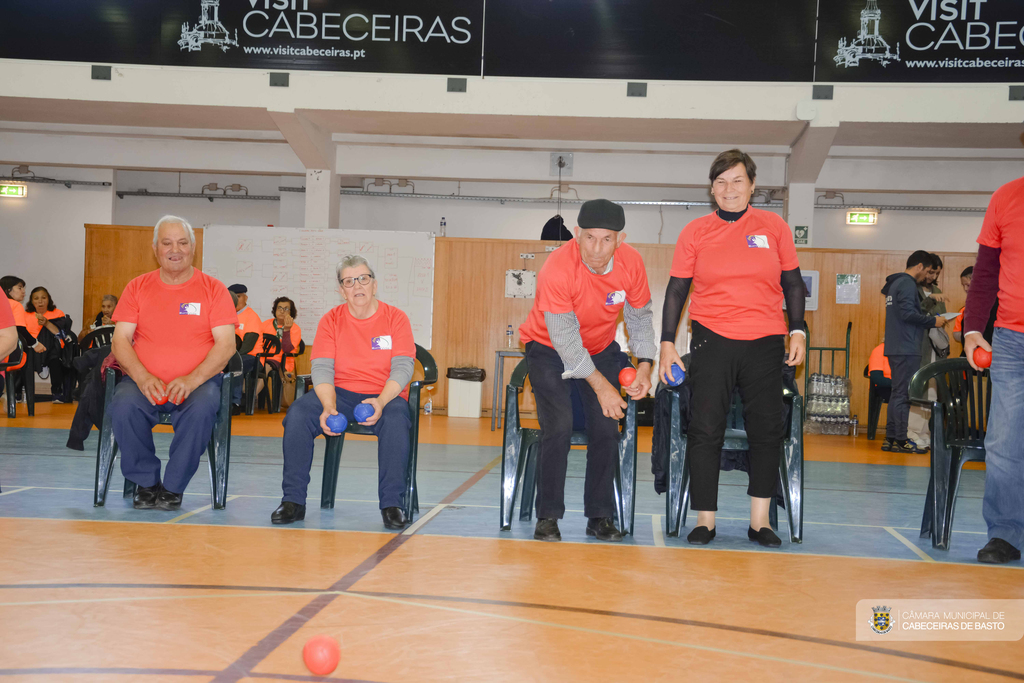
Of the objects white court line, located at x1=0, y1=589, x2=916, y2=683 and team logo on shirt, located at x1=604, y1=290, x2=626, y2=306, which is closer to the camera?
white court line, located at x1=0, y1=589, x2=916, y2=683

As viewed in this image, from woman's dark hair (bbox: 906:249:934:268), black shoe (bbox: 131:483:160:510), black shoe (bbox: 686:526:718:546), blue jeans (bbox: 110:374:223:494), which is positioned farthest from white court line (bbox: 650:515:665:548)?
woman's dark hair (bbox: 906:249:934:268)

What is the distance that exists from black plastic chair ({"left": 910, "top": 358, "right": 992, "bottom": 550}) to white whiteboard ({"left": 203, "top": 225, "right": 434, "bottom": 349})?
→ 272 inches

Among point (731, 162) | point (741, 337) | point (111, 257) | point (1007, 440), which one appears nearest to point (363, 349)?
point (741, 337)

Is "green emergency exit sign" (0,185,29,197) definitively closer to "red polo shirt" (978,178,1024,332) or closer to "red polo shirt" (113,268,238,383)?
"red polo shirt" (113,268,238,383)

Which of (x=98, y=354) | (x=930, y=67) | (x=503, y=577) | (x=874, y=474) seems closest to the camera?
(x=503, y=577)

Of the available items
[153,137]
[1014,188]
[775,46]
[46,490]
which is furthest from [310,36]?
[1014,188]

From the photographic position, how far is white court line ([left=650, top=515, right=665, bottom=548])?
3.04m

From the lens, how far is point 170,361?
139 inches

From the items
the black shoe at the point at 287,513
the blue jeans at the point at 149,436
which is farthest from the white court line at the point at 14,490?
the black shoe at the point at 287,513

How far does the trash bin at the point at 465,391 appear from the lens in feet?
30.5

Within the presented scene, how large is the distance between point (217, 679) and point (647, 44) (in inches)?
316

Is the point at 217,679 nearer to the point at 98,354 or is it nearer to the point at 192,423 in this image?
the point at 192,423

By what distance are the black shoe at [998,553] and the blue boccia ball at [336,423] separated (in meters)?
2.32

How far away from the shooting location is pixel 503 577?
8.06ft
